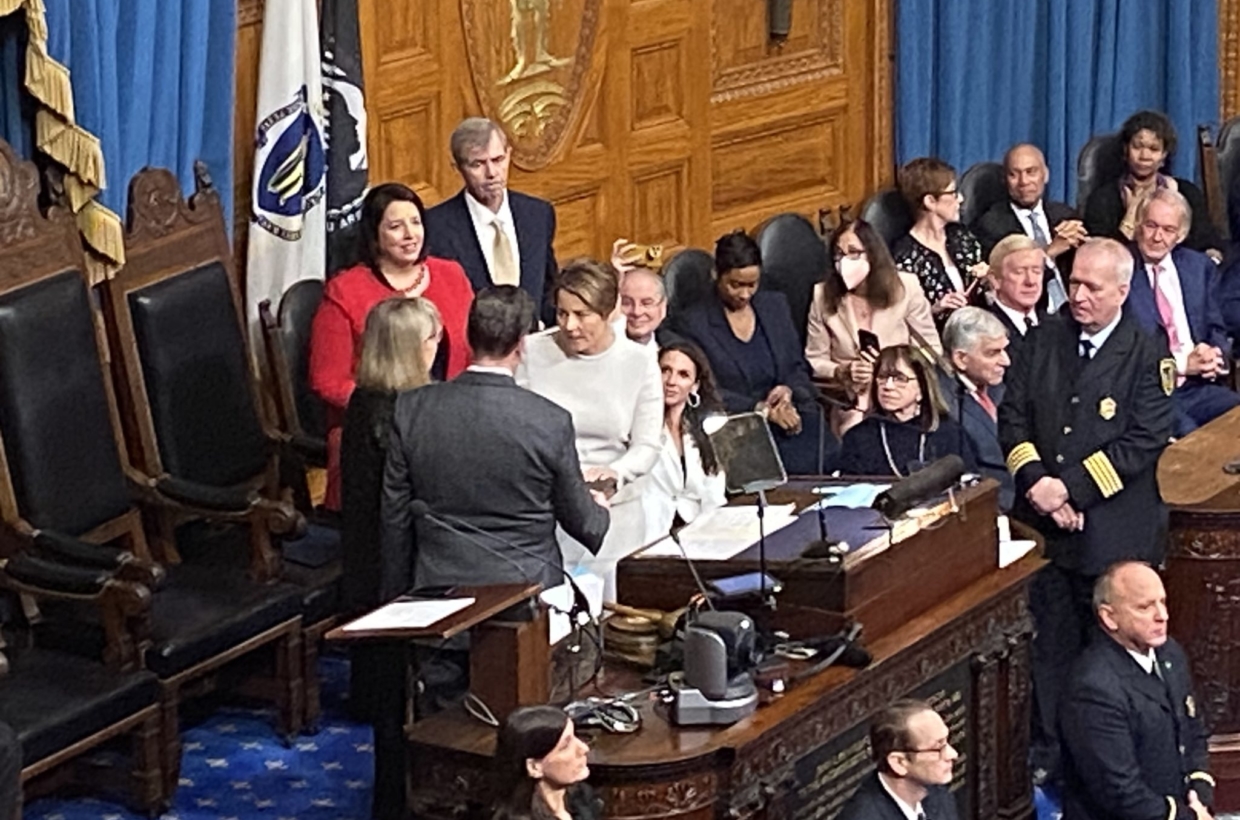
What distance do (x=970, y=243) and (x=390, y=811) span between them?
3461 millimetres

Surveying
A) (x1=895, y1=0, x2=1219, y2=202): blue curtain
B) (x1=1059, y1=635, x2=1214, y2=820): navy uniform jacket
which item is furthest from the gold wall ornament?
(x1=1059, y1=635, x2=1214, y2=820): navy uniform jacket

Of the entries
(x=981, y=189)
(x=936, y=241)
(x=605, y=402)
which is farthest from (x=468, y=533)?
(x=981, y=189)

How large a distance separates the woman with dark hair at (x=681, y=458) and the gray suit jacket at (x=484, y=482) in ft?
2.36

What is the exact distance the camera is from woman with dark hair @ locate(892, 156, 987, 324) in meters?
9.13

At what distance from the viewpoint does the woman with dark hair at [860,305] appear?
28.5 ft

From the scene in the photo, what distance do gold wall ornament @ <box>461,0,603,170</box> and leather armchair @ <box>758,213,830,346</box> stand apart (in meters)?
0.76

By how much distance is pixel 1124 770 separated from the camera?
6449 mm

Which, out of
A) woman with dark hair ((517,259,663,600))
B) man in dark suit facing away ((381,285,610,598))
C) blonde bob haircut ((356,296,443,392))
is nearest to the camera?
man in dark suit facing away ((381,285,610,598))

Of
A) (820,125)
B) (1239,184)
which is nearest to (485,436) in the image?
(820,125)

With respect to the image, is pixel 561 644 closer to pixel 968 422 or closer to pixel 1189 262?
pixel 968 422

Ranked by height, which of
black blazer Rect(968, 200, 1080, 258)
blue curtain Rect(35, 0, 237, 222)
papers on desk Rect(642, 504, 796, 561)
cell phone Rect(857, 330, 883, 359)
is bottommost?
papers on desk Rect(642, 504, 796, 561)

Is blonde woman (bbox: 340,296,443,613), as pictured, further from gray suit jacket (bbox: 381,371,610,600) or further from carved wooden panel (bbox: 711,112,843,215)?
carved wooden panel (bbox: 711,112,843,215)

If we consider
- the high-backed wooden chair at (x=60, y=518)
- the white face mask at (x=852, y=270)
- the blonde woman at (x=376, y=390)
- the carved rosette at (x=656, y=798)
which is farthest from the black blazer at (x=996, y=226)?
the carved rosette at (x=656, y=798)

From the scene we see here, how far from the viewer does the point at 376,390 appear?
6.68 m
